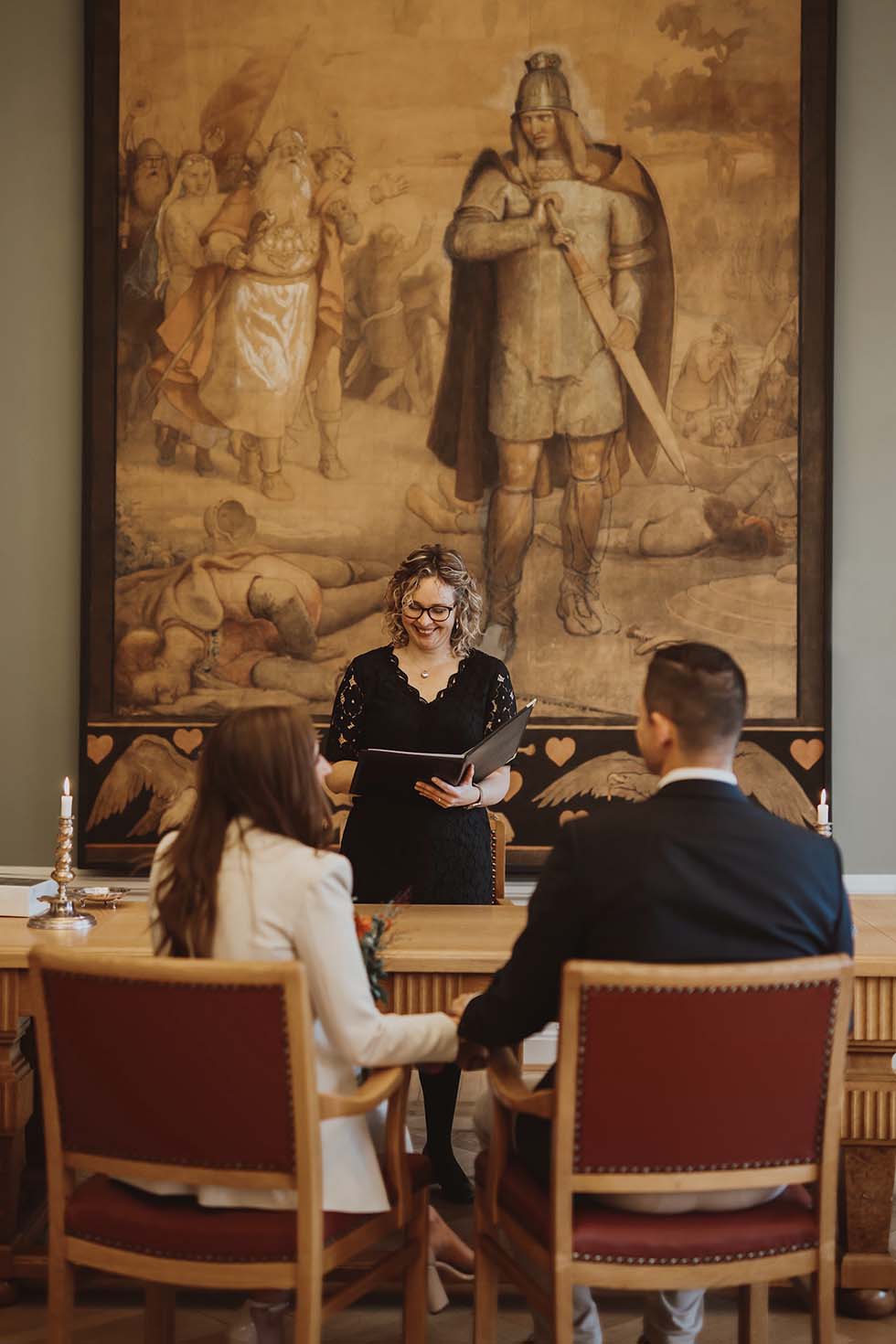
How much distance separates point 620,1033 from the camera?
2.36 m

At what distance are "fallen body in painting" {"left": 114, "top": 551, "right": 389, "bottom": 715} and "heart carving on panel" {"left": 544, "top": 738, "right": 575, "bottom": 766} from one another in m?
0.96

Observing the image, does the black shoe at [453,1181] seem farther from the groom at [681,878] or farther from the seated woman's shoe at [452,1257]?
the groom at [681,878]

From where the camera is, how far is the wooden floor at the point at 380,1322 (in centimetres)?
342

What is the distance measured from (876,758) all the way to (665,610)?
3.71 feet

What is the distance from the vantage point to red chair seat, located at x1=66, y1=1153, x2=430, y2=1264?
8.05 feet

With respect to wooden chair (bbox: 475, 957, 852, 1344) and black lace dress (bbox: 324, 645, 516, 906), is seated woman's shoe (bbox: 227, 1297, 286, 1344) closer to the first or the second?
wooden chair (bbox: 475, 957, 852, 1344)

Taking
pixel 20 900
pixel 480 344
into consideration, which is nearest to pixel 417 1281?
pixel 20 900

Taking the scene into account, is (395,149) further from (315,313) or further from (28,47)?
(28,47)

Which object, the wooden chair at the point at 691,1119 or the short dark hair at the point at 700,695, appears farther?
the short dark hair at the point at 700,695

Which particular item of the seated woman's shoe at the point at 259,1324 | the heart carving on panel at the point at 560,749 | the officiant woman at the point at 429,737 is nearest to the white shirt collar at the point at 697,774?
the seated woman's shoe at the point at 259,1324

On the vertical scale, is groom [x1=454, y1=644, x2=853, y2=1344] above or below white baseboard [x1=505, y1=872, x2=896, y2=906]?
above

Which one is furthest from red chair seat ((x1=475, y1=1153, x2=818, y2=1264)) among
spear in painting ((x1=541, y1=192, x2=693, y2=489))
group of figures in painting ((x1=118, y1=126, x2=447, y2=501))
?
group of figures in painting ((x1=118, y1=126, x2=447, y2=501))

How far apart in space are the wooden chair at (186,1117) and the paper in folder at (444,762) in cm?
137

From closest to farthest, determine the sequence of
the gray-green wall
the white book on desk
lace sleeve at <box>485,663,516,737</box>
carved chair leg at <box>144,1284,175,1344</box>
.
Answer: carved chair leg at <box>144,1284,175,1344</box>, the white book on desk, lace sleeve at <box>485,663,516,737</box>, the gray-green wall
